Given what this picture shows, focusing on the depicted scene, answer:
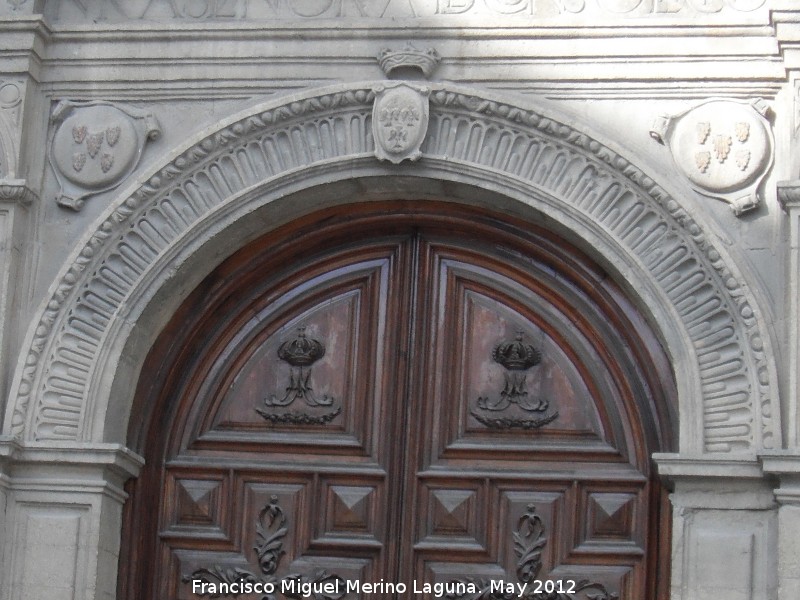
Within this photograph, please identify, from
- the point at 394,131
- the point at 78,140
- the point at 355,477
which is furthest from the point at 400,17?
the point at 355,477

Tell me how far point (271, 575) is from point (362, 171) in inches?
70.7

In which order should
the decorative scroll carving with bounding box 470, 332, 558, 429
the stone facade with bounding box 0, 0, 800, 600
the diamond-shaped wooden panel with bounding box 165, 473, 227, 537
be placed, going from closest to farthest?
the stone facade with bounding box 0, 0, 800, 600 → the decorative scroll carving with bounding box 470, 332, 558, 429 → the diamond-shaped wooden panel with bounding box 165, 473, 227, 537

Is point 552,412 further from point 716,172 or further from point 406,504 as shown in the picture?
point 716,172

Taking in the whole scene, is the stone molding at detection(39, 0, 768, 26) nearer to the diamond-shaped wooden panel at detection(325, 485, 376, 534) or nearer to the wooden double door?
the wooden double door

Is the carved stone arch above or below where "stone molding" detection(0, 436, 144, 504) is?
above

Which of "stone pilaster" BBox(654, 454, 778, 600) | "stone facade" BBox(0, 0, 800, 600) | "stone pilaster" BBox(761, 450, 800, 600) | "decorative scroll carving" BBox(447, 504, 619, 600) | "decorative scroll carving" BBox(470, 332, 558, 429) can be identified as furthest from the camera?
"decorative scroll carving" BBox(470, 332, 558, 429)

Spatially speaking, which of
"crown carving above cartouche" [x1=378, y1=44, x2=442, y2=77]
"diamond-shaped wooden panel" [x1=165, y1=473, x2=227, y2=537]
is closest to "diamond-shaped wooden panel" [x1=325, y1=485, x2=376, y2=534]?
"diamond-shaped wooden panel" [x1=165, y1=473, x2=227, y2=537]

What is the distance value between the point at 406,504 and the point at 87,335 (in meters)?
1.56

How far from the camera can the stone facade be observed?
708cm

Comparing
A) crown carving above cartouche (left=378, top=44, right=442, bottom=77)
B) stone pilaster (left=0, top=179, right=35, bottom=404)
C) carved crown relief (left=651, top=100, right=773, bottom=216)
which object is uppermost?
crown carving above cartouche (left=378, top=44, right=442, bottom=77)

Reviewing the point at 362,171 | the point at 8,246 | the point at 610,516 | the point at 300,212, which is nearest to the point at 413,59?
the point at 362,171

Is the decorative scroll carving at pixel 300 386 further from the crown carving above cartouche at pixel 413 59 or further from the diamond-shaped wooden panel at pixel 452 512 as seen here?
the crown carving above cartouche at pixel 413 59

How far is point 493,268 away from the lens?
7781mm

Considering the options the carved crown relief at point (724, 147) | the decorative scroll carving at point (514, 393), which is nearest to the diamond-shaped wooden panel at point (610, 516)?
the decorative scroll carving at point (514, 393)
